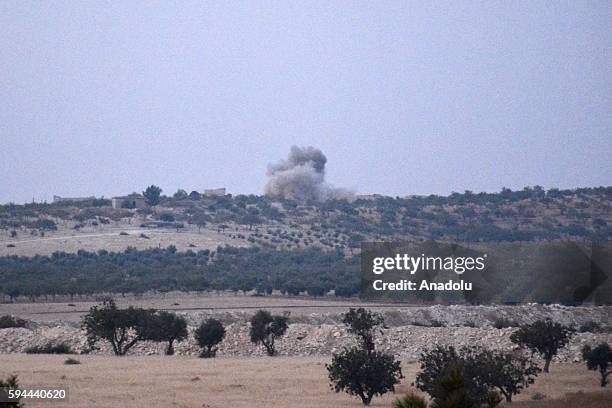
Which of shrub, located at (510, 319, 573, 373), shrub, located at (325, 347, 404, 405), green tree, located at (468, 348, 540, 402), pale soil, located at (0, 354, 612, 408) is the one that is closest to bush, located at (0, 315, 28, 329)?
pale soil, located at (0, 354, 612, 408)

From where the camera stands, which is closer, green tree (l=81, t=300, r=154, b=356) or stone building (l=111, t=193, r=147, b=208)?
green tree (l=81, t=300, r=154, b=356)

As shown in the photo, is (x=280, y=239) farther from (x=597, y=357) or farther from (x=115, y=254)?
(x=597, y=357)

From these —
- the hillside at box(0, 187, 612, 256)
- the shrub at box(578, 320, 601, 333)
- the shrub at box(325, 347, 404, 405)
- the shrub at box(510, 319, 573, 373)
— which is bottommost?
the shrub at box(325, 347, 404, 405)

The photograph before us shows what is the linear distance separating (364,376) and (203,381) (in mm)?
5979

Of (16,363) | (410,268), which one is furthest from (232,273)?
(16,363)

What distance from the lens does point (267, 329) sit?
4809cm

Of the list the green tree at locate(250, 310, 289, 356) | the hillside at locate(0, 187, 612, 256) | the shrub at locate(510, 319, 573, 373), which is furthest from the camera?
the hillside at locate(0, 187, 612, 256)

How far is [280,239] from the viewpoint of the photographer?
4604 inches

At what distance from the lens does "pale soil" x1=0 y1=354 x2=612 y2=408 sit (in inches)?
1196

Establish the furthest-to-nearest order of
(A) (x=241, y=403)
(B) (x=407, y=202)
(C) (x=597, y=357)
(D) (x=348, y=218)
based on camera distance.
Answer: (B) (x=407, y=202) < (D) (x=348, y=218) < (C) (x=597, y=357) < (A) (x=241, y=403)

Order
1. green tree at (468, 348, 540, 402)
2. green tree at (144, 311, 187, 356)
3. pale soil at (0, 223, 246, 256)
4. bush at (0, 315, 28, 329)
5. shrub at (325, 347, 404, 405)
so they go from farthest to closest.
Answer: pale soil at (0, 223, 246, 256) → bush at (0, 315, 28, 329) → green tree at (144, 311, 187, 356) → shrub at (325, 347, 404, 405) → green tree at (468, 348, 540, 402)

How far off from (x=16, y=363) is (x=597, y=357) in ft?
67.2

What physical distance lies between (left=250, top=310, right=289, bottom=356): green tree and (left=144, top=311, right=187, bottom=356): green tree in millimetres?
3079

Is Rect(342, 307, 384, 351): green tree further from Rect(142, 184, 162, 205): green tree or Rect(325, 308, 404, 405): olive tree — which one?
Rect(142, 184, 162, 205): green tree
